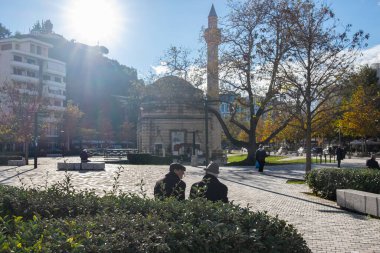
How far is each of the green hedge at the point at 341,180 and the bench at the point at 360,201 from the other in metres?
1.00

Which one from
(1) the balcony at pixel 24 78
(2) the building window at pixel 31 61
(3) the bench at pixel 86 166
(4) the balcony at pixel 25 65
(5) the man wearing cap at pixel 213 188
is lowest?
(3) the bench at pixel 86 166

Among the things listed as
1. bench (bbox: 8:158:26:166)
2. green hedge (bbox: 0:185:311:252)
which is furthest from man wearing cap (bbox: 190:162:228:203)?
bench (bbox: 8:158:26:166)

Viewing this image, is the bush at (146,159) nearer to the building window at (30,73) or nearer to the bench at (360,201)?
the bench at (360,201)

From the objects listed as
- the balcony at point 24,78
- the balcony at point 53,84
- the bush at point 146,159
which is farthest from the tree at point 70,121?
the bush at point 146,159

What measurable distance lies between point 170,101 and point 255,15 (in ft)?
35.2

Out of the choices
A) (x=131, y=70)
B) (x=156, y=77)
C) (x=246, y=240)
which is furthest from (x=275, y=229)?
(x=131, y=70)

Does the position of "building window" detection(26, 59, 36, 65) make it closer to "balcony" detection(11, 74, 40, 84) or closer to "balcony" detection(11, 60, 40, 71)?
"balcony" detection(11, 60, 40, 71)

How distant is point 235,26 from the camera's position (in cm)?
3114

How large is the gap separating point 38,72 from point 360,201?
220 feet

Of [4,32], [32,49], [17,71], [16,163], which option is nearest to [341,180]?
[16,163]

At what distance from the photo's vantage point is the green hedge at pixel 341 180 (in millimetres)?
11977

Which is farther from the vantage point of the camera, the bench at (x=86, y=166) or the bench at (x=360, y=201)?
the bench at (x=86, y=166)

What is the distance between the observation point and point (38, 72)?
70.1 meters

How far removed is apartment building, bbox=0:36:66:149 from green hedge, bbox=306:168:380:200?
54185mm
